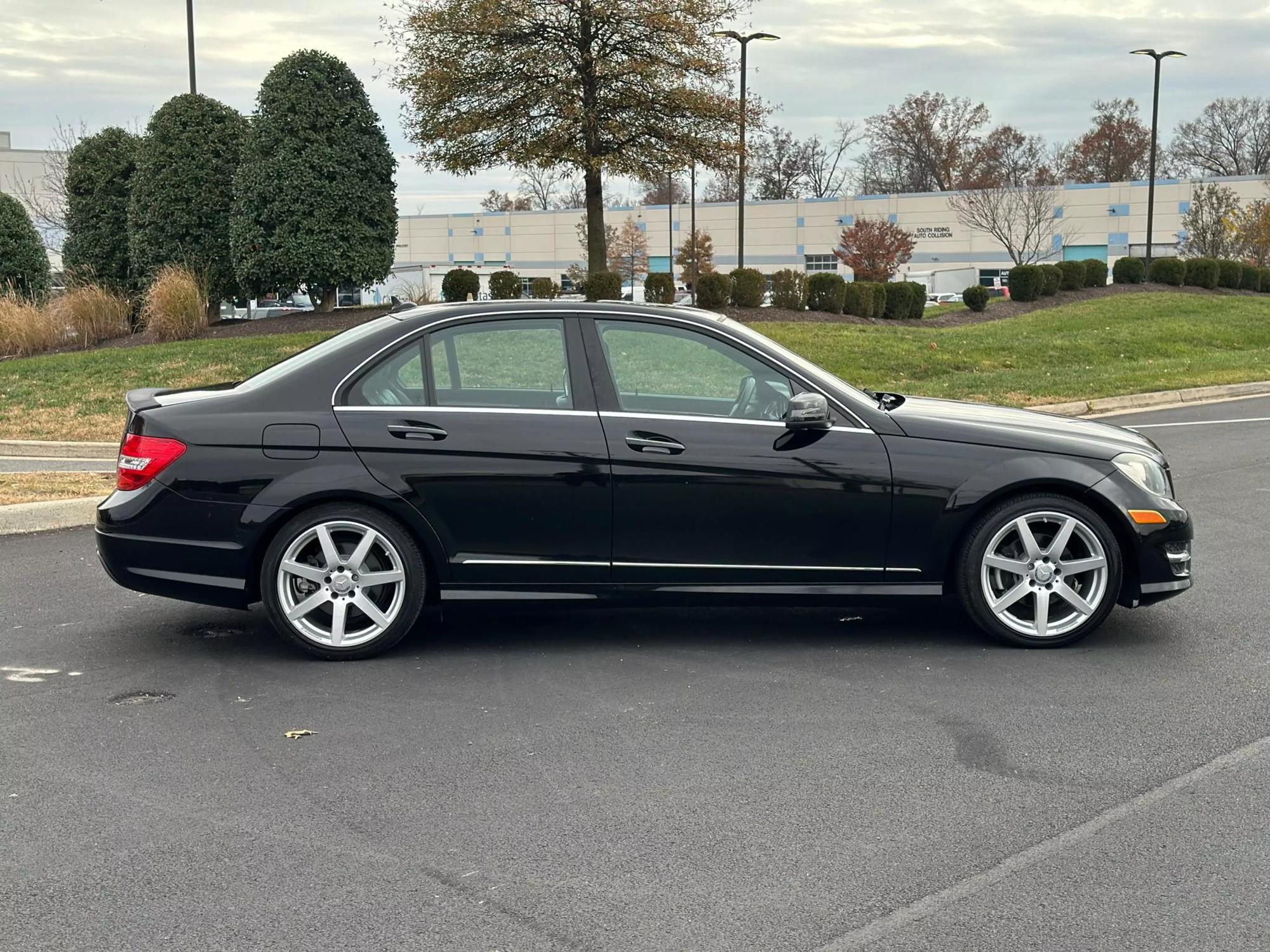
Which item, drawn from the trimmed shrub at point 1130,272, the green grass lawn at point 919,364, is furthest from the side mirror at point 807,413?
the trimmed shrub at point 1130,272

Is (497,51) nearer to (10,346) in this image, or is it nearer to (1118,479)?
(10,346)

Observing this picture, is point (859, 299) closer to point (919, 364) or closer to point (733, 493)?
point (919, 364)

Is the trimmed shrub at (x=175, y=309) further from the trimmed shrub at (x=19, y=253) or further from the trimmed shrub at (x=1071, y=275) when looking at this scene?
the trimmed shrub at (x=1071, y=275)

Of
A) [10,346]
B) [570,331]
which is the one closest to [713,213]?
[10,346]

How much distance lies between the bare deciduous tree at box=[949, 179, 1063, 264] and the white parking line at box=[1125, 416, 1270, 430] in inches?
1952

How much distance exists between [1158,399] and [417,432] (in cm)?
1448

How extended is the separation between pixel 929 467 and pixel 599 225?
21.8m

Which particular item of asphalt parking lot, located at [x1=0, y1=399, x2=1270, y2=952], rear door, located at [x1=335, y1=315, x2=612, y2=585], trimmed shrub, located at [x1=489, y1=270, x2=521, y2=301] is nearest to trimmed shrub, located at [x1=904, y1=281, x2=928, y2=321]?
trimmed shrub, located at [x1=489, y1=270, x2=521, y2=301]

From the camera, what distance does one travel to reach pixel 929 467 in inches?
234

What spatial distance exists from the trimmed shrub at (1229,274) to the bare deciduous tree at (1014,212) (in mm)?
22743

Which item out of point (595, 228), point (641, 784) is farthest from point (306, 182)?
point (641, 784)

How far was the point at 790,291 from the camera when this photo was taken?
91.8ft

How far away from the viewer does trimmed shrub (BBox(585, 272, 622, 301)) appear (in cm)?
2369

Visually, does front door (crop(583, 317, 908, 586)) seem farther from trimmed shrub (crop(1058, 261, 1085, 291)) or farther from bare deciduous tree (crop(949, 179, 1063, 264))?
bare deciduous tree (crop(949, 179, 1063, 264))
